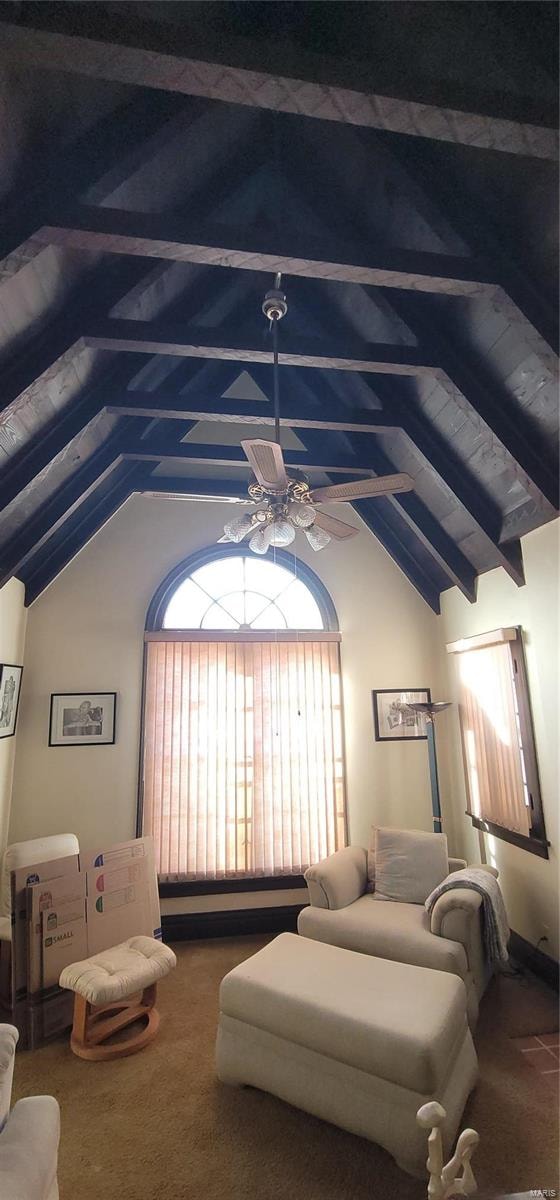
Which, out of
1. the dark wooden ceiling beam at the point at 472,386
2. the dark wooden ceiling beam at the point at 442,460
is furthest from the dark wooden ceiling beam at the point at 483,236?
the dark wooden ceiling beam at the point at 442,460

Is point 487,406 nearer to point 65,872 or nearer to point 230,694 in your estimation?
point 230,694

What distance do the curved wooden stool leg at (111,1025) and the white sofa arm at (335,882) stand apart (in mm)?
1110

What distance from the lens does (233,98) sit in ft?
4.77

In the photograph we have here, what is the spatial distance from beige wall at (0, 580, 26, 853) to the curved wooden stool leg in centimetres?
151

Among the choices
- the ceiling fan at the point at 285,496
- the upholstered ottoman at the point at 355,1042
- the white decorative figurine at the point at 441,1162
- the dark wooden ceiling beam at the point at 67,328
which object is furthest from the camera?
the ceiling fan at the point at 285,496

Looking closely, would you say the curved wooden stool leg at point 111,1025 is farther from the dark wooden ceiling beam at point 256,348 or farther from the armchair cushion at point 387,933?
the dark wooden ceiling beam at point 256,348

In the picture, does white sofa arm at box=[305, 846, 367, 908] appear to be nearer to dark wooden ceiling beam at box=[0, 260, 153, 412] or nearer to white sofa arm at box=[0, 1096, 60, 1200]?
white sofa arm at box=[0, 1096, 60, 1200]

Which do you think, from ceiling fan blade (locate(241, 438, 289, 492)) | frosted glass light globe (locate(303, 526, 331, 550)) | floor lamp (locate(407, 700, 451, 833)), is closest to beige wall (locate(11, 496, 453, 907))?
floor lamp (locate(407, 700, 451, 833))

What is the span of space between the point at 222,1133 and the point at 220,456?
146 inches

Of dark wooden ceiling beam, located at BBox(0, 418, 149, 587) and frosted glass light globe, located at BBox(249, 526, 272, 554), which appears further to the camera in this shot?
dark wooden ceiling beam, located at BBox(0, 418, 149, 587)

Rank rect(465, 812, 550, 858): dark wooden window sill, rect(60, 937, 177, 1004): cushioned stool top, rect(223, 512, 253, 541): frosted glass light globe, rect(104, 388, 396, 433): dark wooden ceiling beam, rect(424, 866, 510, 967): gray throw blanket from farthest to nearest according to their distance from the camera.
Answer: rect(465, 812, 550, 858): dark wooden window sill
rect(104, 388, 396, 433): dark wooden ceiling beam
rect(424, 866, 510, 967): gray throw blanket
rect(223, 512, 253, 541): frosted glass light globe
rect(60, 937, 177, 1004): cushioned stool top

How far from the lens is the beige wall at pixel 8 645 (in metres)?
3.69

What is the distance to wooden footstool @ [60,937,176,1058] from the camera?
8.61 feet

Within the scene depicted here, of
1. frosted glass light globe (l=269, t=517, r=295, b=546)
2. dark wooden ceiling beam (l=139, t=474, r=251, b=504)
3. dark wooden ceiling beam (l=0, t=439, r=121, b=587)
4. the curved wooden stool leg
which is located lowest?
the curved wooden stool leg
